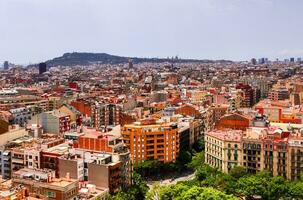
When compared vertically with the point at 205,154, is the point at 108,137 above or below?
above

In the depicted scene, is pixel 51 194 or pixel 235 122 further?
pixel 235 122

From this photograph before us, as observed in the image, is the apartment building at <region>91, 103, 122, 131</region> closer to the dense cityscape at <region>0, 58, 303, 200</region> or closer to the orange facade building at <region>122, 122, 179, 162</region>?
the dense cityscape at <region>0, 58, 303, 200</region>

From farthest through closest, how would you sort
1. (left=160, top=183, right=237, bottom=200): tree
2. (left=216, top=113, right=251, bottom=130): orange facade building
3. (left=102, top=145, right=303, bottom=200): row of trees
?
(left=216, top=113, right=251, bottom=130): orange facade building → (left=102, top=145, right=303, bottom=200): row of trees → (left=160, top=183, right=237, bottom=200): tree

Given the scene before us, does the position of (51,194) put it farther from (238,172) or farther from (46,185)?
(238,172)

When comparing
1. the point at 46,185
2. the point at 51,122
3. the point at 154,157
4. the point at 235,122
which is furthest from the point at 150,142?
the point at 46,185

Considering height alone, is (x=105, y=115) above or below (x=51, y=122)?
below

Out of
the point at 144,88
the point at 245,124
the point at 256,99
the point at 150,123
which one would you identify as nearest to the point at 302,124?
the point at 245,124

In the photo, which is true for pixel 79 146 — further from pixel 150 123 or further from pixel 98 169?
pixel 150 123

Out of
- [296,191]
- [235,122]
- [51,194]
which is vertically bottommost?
[296,191]

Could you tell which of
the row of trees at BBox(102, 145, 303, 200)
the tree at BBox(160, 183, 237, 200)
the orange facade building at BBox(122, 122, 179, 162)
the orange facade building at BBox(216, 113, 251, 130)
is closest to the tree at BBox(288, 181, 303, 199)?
the row of trees at BBox(102, 145, 303, 200)

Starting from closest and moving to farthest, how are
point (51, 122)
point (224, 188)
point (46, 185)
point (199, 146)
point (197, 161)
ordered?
point (46, 185), point (224, 188), point (197, 161), point (51, 122), point (199, 146)

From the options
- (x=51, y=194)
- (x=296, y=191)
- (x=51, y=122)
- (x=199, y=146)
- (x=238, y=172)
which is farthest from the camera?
(x=199, y=146)
